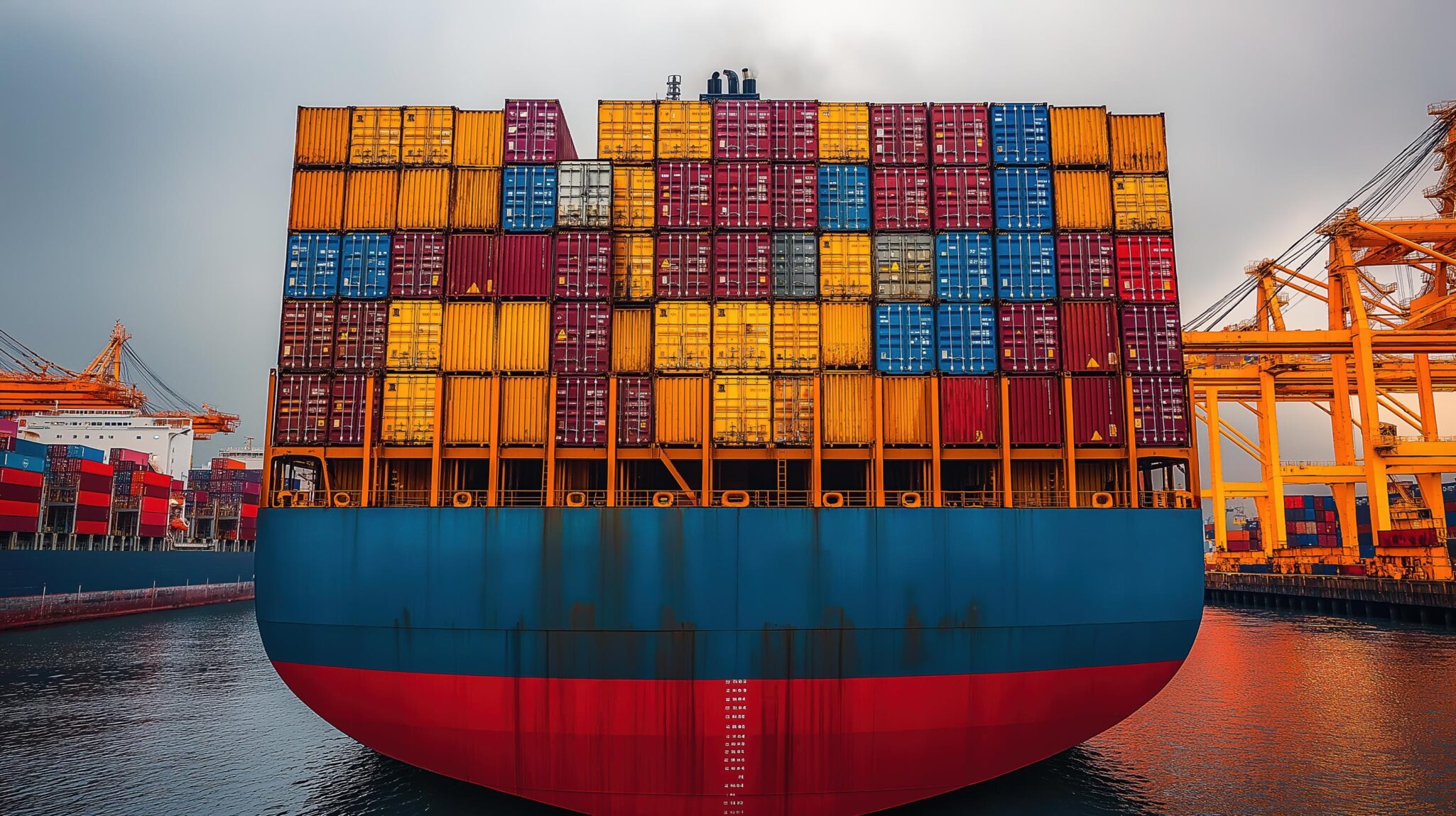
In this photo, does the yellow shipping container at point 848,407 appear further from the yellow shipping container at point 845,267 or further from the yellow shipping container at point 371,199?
the yellow shipping container at point 371,199

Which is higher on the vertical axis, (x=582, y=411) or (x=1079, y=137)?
(x=1079, y=137)

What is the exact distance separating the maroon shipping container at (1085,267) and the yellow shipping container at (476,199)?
1369 centimetres

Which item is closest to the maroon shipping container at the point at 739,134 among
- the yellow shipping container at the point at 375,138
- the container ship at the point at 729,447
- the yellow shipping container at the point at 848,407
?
the container ship at the point at 729,447

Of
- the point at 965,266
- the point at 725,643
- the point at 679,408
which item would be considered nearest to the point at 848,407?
the point at 679,408

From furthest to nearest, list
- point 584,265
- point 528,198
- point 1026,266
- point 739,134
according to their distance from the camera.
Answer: point 739,134 → point 528,198 → point 1026,266 → point 584,265

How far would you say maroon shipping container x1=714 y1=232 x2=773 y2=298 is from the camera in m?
18.8

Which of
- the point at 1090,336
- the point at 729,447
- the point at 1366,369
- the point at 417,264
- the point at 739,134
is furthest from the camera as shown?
the point at 1366,369

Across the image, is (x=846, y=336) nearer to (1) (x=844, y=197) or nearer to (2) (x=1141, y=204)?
(1) (x=844, y=197)

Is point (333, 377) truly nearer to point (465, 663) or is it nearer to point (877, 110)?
point (465, 663)

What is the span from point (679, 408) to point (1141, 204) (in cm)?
1246

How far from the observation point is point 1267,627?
165ft

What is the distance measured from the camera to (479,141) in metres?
19.9

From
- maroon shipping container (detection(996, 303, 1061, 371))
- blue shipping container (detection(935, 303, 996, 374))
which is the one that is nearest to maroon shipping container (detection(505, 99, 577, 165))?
blue shipping container (detection(935, 303, 996, 374))

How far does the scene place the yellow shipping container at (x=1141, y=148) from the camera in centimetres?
1983
